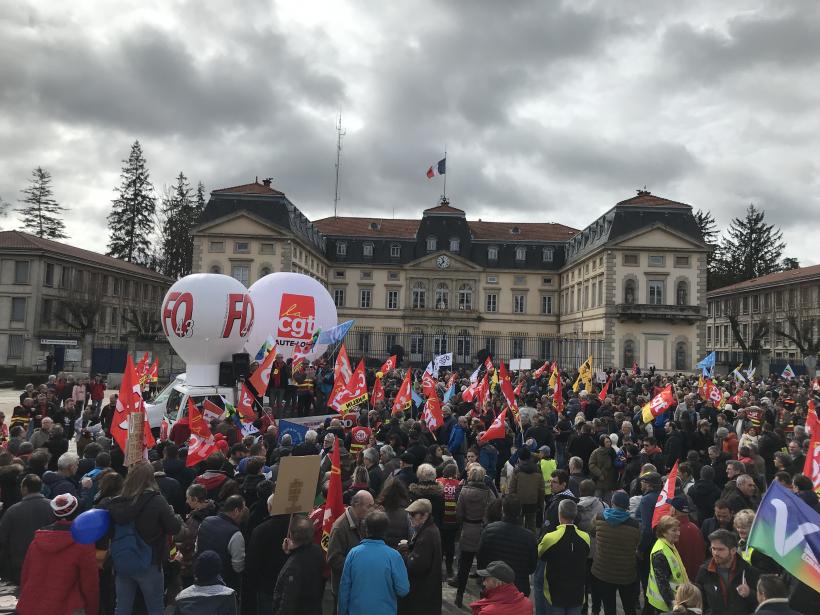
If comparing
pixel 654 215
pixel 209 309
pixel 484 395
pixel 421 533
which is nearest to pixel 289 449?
pixel 421 533

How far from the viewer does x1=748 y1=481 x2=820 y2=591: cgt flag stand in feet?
13.4

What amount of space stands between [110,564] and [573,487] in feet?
17.8

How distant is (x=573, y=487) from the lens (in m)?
8.38

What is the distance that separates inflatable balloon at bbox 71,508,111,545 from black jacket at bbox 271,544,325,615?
4.83 feet

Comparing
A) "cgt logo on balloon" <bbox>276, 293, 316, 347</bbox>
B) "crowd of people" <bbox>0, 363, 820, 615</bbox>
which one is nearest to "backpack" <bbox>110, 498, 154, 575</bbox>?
"crowd of people" <bbox>0, 363, 820, 615</bbox>

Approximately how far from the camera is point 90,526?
501cm

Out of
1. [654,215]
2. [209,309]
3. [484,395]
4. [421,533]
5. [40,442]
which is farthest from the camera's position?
[654,215]

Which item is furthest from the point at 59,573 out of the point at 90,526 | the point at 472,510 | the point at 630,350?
the point at 630,350

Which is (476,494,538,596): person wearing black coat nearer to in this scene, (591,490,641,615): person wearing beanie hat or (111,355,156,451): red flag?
(591,490,641,615): person wearing beanie hat

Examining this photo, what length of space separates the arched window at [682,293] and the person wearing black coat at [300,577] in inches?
1869

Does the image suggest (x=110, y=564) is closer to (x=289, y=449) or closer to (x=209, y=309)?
(x=289, y=449)

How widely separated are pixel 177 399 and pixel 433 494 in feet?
29.5

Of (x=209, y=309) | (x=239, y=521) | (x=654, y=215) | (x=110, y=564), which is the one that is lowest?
(x=110, y=564)

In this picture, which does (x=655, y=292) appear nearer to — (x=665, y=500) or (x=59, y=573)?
(x=665, y=500)
